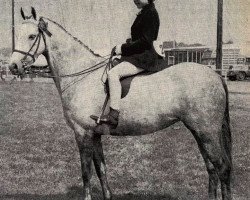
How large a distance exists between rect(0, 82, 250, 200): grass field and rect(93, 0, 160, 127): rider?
7.86 feet

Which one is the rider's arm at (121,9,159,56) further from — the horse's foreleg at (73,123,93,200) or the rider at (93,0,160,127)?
the horse's foreleg at (73,123,93,200)

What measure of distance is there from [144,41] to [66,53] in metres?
1.41

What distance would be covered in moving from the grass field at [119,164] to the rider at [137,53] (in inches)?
94.3

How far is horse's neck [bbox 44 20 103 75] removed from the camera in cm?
760

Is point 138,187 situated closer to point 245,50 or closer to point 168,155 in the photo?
point 168,155

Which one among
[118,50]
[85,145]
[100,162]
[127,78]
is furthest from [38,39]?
[100,162]

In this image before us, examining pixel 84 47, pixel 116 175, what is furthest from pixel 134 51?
pixel 116 175

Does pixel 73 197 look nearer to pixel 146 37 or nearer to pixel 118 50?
pixel 118 50

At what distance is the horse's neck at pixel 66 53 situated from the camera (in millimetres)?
7598

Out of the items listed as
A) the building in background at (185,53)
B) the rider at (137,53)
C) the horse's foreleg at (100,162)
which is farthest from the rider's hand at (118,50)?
the building in background at (185,53)

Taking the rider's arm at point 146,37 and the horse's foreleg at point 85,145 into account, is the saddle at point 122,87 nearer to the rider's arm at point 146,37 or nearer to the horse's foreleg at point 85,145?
the horse's foreleg at point 85,145

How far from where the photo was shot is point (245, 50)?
5781 centimetres

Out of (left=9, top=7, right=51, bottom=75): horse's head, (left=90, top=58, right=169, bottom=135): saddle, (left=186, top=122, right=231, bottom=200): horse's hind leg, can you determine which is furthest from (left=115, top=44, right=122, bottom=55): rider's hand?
(left=186, top=122, right=231, bottom=200): horse's hind leg

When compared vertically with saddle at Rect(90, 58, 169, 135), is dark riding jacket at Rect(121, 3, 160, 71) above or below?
above
